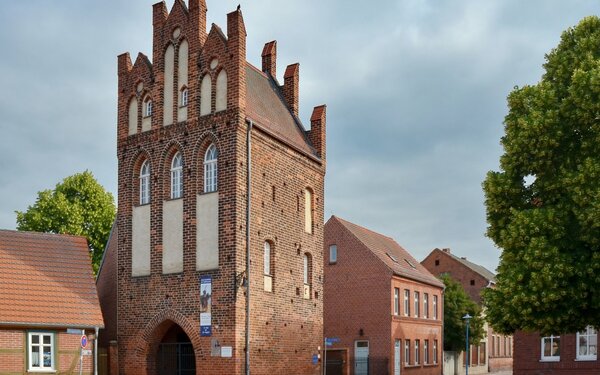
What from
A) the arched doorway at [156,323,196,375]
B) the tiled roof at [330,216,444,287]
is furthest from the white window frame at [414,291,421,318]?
the arched doorway at [156,323,196,375]

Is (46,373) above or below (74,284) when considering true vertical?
below

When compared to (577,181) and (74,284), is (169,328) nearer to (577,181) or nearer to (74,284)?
(74,284)

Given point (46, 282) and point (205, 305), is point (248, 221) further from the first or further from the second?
point (46, 282)

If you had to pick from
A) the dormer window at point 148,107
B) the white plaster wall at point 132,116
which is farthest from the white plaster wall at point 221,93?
the white plaster wall at point 132,116

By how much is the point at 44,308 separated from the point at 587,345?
19.7m

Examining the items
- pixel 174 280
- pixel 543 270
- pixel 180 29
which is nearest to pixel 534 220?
pixel 543 270

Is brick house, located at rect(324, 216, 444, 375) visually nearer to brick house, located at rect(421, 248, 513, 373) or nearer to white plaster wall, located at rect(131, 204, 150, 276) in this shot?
white plaster wall, located at rect(131, 204, 150, 276)

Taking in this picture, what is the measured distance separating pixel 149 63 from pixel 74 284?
332 inches

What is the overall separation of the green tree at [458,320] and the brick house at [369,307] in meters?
5.26

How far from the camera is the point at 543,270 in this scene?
1866 cm

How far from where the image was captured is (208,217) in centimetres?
2444

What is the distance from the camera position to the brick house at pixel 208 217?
23922mm

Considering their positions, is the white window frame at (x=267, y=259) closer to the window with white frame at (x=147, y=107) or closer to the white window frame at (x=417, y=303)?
the window with white frame at (x=147, y=107)

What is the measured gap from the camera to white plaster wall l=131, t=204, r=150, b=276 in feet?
85.5
